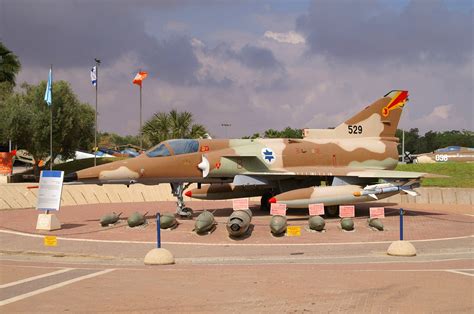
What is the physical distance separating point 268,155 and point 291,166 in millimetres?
1204

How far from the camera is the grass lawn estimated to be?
3547cm

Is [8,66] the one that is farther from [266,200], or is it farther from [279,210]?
[279,210]

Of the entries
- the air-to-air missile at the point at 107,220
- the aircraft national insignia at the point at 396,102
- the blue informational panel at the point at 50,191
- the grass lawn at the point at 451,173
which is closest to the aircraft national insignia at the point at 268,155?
the aircraft national insignia at the point at 396,102

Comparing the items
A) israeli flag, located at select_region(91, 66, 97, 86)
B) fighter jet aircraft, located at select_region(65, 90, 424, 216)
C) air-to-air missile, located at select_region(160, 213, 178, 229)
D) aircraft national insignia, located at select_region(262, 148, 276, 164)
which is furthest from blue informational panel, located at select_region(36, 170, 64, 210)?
israeli flag, located at select_region(91, 66, 97, 86)

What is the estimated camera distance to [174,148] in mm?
21344

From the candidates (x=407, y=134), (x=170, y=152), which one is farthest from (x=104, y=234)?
(x=407, y=134)

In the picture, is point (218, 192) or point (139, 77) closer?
point (218, 192)

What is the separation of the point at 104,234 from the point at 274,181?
783cm

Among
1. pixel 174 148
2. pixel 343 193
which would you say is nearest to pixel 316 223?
pixel 343 193

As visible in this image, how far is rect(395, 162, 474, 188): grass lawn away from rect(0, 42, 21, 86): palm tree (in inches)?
1437

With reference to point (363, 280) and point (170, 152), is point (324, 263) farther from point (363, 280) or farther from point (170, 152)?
point (170, 152)

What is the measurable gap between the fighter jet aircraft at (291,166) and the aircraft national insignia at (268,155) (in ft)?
0.14

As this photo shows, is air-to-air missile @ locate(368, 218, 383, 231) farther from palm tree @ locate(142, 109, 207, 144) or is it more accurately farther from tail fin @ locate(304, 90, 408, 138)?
palm tree @ locate(142, 109, 207, 144)

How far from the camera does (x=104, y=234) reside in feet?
59.2
